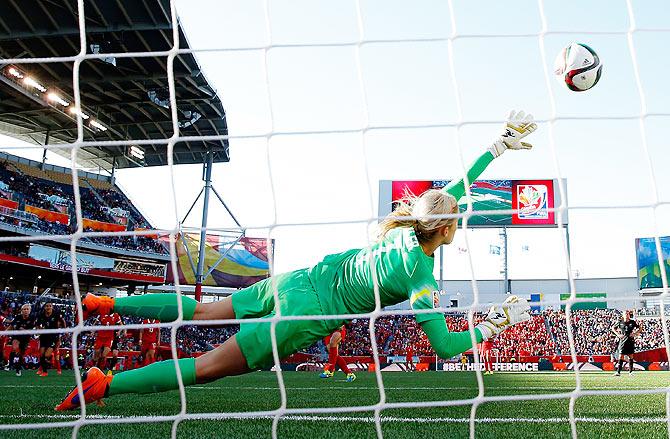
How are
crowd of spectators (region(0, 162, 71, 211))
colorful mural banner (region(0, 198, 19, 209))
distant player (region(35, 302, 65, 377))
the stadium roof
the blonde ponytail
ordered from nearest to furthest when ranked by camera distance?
the blonde ponytail
distant player (region(35, 302, 65, 377))
the stadium roof
colorful mural banner (region(0, 198, 19, 209))
crowd of spectators (region(0, 162, 71, 211))

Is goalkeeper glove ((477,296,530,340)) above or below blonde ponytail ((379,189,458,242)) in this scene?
below

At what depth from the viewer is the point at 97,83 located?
18.5 m

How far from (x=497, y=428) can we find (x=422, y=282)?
1221 millimetres

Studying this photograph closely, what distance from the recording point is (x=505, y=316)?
3.21m

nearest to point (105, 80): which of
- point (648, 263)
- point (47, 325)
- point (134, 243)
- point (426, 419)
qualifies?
point (47, 325)

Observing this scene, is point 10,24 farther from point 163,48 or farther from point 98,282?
point 98,282

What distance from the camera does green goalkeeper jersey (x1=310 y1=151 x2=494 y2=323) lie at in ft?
9.88

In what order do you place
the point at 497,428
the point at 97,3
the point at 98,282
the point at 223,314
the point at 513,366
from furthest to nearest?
the point at 98,282 < the point at 513,366 < the point at 97,3 < the point at 497,428 < the point at 223,314

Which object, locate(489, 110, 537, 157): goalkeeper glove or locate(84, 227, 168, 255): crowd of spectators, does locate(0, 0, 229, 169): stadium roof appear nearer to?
locate(84, 227, 168, 255): crowd of spectators

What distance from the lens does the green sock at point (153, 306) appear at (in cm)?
329

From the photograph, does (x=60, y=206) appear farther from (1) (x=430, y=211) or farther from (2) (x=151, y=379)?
(1) (x=430, y=211)

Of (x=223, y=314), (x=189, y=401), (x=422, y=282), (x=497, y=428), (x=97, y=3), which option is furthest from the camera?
(x=97, y=3)

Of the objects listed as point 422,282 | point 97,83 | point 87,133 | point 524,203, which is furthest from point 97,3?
point 524,203

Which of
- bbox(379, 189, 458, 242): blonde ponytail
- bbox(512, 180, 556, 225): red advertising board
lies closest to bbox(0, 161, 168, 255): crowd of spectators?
bbox(512, 180, 556, 225): red advertising board
